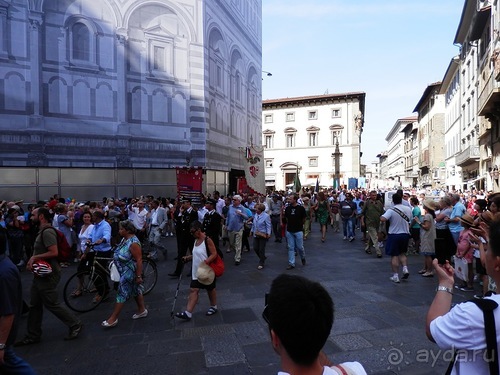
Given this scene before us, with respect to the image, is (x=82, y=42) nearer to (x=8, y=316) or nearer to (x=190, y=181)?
(x=190, y=181)

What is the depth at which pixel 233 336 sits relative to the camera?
4996 mm

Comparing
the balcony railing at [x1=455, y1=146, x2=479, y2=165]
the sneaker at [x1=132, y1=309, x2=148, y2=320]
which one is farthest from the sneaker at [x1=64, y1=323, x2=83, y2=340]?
the balcony railing at [x1=455, y1=146, x2=479, y2=165]

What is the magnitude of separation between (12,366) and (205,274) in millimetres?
2858

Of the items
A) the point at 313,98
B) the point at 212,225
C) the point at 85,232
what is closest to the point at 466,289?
the point at 212,225

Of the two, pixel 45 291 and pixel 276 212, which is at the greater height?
pixel 276 212

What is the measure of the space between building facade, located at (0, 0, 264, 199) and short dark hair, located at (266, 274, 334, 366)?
19079mm

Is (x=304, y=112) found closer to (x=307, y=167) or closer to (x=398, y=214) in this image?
(x=307, y=167)

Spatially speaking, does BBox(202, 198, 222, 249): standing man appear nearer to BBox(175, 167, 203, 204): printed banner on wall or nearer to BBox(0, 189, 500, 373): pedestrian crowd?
BBox(0, 189, 500, 373): pedestrian crowd

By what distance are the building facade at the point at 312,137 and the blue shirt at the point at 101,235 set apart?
45.2 metres

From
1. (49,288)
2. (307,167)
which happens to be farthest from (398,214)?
(307,167)

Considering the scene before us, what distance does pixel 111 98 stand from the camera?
1964 cm

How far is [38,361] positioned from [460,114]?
39174 millimetres

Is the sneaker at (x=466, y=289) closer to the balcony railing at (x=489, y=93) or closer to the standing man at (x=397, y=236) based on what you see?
the standing man at (x=397, y=236)

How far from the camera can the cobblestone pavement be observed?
4184 millimetres
